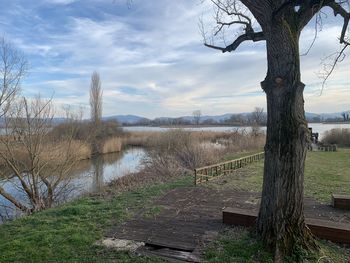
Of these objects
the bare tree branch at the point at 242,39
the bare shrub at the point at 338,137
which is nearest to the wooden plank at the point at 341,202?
the bare tree branch at the point at 242,39

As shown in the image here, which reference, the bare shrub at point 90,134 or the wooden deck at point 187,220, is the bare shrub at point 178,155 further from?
the wooden deck at point 187,220

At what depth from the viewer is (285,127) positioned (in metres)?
4.18

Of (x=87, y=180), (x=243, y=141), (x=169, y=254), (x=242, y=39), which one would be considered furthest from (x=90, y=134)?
(x=169, y=254)

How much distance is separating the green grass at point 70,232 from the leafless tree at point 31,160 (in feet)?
14.5

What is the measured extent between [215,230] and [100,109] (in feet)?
109

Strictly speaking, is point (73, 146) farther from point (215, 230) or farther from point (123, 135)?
point (123, 135)

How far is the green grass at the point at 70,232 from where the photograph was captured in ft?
14.3

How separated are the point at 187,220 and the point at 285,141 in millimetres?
2630

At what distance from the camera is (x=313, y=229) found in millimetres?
4797

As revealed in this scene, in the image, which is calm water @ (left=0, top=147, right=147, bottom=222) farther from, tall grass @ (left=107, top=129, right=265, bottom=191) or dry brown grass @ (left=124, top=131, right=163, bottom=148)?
dry brown grass @ (left=124, top=131, right=163, bottom=148)

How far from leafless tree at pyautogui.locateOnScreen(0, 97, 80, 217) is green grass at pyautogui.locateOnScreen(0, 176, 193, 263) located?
14.5 ft

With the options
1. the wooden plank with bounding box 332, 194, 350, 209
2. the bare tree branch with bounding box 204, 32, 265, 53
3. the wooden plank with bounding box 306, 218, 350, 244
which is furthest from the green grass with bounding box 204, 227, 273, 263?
the bare tree branch with bounding box 204, 32, 265, 53

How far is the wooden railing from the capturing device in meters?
10.2

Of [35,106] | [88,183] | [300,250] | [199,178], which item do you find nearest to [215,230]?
[300,250]
